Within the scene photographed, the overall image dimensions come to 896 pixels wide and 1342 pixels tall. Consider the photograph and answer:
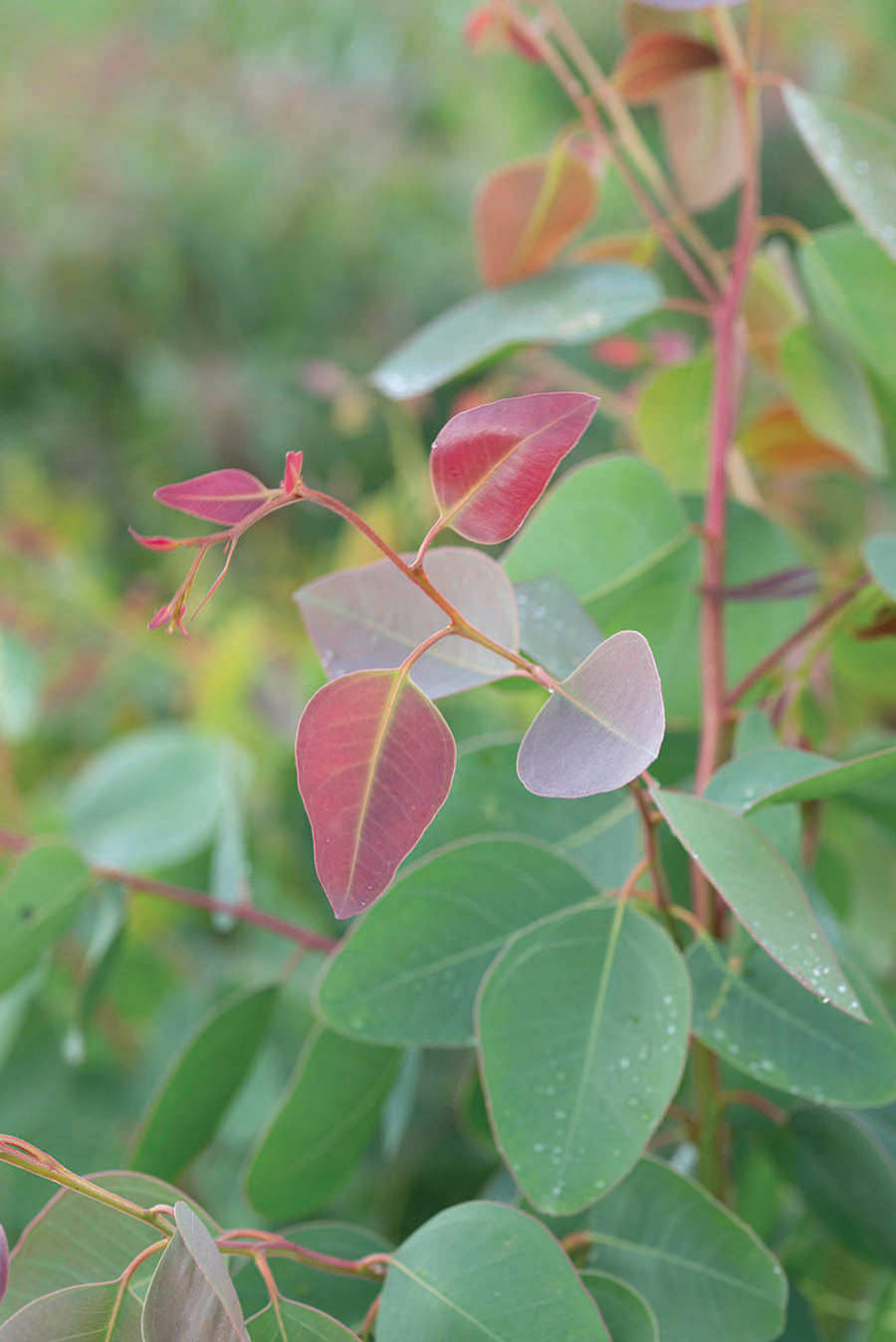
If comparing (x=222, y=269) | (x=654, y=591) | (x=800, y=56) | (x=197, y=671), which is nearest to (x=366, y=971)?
(x=654, y=591)

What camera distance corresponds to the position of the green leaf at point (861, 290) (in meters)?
0.40

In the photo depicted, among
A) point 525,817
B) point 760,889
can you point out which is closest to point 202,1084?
point 525,817

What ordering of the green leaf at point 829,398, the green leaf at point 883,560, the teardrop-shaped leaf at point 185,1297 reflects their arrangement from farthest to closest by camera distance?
1. the green leaf at point 829,398
2. the green leaf at point 883,560
3. the teardrop-shaped leaf at point 185,1297

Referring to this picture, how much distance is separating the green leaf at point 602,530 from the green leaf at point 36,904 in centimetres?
21

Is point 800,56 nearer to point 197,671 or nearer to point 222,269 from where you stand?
point 222,269

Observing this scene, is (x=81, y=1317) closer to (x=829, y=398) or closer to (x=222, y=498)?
(x=222, y=498)

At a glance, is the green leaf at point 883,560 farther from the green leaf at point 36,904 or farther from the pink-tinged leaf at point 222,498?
the green leaf at point 36,904

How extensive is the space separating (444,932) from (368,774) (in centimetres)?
12

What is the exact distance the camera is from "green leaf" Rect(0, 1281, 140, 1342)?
0.72ft

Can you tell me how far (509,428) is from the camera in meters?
0.23

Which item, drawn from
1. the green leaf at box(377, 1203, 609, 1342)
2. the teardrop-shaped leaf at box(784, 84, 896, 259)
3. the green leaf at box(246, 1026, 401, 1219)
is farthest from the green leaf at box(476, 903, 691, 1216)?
the teardrop-shaped leaf at box(784, 84, 896, 259)

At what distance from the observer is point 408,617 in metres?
0.29

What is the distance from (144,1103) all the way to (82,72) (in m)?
3.39

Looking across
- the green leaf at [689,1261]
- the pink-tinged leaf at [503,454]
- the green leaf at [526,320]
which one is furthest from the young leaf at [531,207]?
the green leaf at [689,1261]
